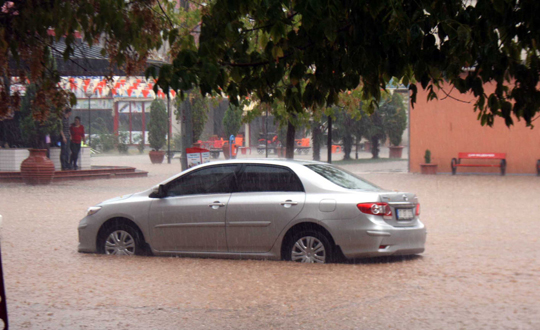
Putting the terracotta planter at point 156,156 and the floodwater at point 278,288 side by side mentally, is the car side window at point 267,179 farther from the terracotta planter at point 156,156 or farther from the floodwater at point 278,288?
the terracotta planter at point 156,156

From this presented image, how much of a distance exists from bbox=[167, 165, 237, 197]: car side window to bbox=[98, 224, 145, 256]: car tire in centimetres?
76

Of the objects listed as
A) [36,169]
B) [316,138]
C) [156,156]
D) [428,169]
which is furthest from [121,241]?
[316,138]

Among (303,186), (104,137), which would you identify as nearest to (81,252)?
(303,186)

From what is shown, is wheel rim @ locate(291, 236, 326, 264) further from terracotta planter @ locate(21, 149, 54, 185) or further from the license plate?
terracotta planter @ locate(21, 149, 54, 185)

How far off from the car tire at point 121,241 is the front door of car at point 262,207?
1405 millimetres

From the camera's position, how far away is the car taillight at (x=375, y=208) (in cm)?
884

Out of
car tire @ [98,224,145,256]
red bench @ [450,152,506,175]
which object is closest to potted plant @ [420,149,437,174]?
red bench @ [450,152,506,175]

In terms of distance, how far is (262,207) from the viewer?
9.13 metres

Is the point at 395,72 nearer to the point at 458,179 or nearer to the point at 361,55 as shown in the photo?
the point at 361,55

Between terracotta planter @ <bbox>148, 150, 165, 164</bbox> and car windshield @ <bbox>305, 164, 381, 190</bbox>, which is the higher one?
car windshield @ <bbox>305, 164, 381, 190</bbox>

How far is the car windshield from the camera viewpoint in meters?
9.37

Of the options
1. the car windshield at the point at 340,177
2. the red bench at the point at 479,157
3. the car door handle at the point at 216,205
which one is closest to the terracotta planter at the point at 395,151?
the red bench at the point at 479,157

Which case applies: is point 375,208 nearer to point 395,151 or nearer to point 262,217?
point 262,217

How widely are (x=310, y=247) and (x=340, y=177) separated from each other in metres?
1.10
